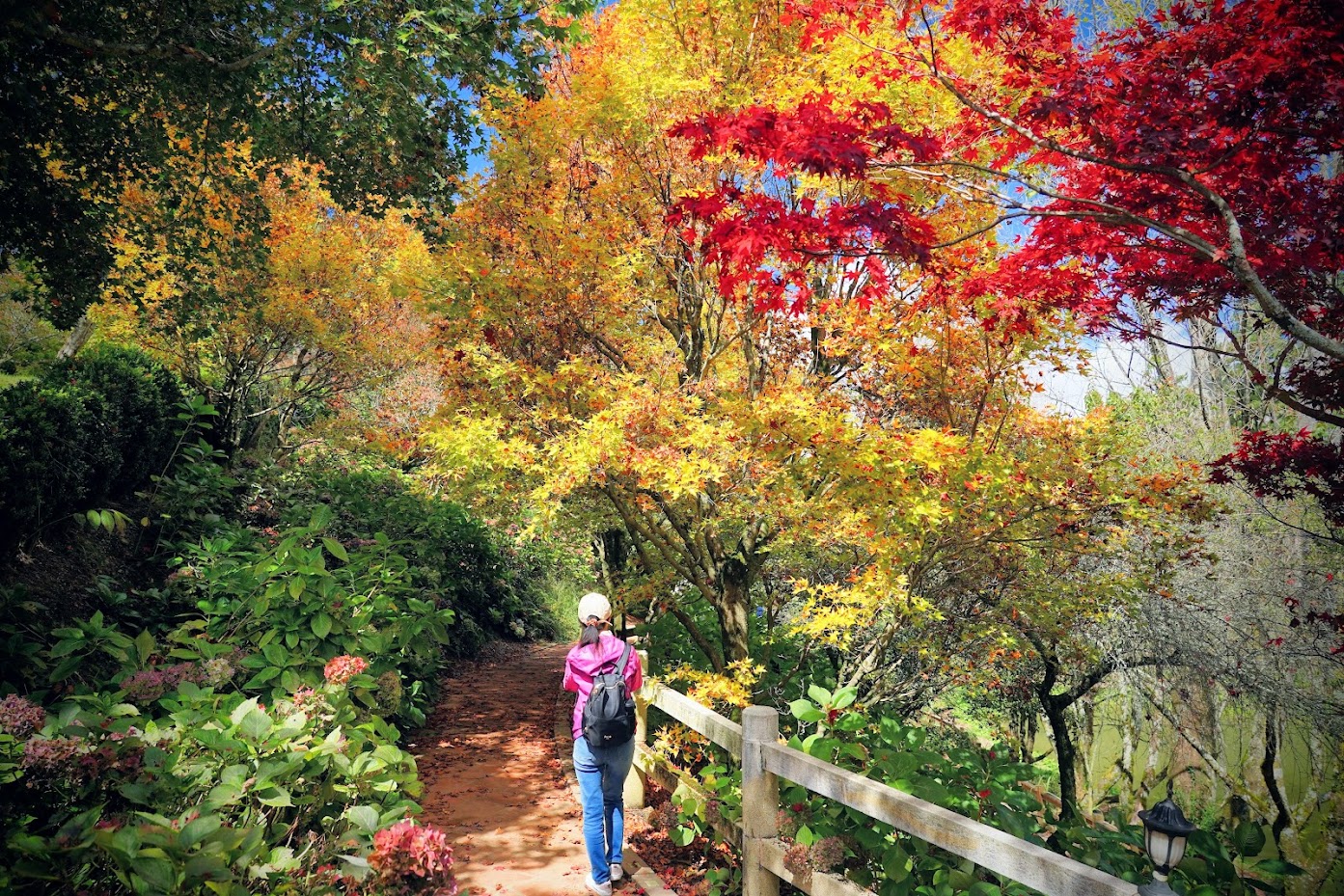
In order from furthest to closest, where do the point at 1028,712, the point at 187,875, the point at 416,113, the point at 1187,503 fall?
the point at 1028,712
the point at 1187,503
the point at 416,113
the point at 187,875

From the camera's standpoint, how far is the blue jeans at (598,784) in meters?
4.08

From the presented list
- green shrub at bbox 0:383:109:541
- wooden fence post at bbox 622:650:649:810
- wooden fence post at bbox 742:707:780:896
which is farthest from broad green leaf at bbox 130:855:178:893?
green shrub at bbox 0:383:109:541

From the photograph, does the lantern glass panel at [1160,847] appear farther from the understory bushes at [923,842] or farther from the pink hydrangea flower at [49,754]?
the pink hydrangea flower at [49,754]

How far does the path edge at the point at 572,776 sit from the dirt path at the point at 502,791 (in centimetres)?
7

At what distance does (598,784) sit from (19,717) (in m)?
2.61

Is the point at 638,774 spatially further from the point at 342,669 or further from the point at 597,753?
the point at 342,669

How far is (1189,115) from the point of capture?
3016 mm

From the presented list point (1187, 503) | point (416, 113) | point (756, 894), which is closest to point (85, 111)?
point (416, 113)

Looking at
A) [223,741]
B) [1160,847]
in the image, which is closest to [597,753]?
[223,741]

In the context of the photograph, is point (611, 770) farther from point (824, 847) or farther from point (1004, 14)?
point (1004, 14)

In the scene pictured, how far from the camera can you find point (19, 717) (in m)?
2.75

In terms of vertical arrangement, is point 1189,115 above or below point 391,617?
above

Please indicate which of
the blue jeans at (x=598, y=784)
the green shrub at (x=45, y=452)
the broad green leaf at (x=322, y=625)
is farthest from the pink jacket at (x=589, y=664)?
the green shrub at (x=45, y=452)

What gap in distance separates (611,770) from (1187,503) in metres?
5.27
